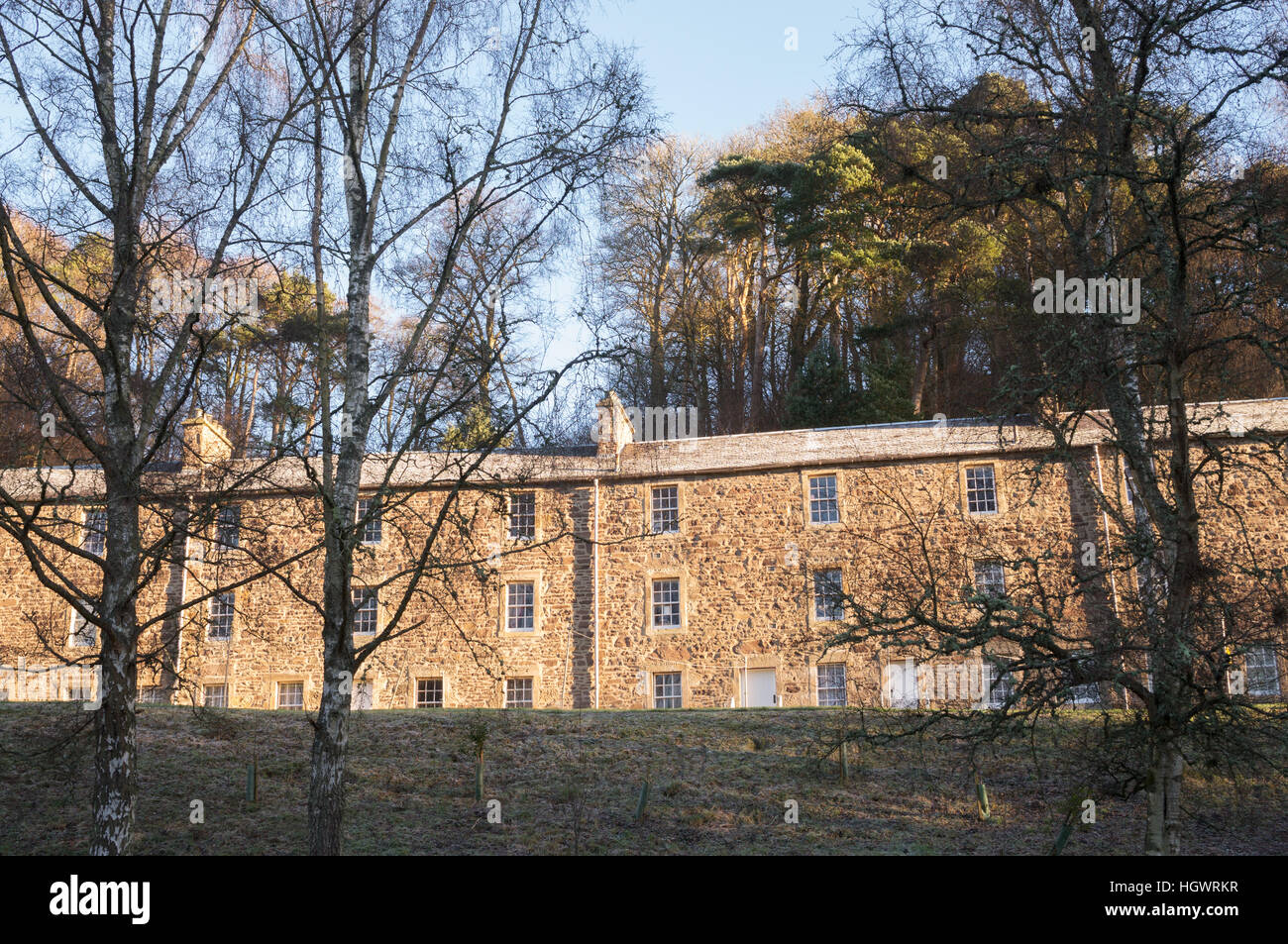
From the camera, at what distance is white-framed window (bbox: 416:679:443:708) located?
23516mm

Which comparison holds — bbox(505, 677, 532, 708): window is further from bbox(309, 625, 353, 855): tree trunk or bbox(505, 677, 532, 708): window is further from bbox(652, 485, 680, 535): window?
bbox(309, 625, 353, 855): tree trunk

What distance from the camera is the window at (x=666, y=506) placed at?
23.8 meters

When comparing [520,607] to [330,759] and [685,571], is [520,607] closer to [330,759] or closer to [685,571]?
[685,571]

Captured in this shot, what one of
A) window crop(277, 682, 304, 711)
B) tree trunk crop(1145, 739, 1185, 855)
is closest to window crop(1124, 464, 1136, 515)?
tree trunk crop(1145, 739, 1185, 855)

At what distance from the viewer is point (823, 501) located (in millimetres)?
23250

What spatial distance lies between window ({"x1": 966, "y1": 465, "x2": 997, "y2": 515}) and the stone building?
0.05 metres

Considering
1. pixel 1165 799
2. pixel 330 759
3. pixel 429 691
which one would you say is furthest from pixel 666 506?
pixel 1165 799

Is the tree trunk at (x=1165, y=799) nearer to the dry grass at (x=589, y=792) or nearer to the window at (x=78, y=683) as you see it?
the dry grass at (x=589, y=792)

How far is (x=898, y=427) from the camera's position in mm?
23562
